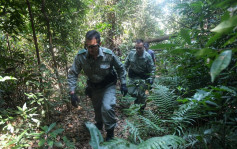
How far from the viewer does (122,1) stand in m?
6.77

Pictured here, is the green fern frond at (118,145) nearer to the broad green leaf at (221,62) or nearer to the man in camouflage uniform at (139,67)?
the broad green leaf at (221,62)

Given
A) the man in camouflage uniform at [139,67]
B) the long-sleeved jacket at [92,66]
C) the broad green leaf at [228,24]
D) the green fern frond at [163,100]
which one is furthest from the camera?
the man in camouflage uniform at [139,67]

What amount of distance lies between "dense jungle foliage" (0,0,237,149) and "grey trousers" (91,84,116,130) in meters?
0.40

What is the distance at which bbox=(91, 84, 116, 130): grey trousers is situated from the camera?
280 cm

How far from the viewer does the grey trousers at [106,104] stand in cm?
280

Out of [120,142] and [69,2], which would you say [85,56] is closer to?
[69,2]

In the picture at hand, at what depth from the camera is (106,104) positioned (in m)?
2.84

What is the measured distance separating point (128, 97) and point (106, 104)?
0.82m

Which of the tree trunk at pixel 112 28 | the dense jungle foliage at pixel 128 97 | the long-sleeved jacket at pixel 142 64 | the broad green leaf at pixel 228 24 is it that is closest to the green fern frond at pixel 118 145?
the dense jungle foliage at pixel 128 97

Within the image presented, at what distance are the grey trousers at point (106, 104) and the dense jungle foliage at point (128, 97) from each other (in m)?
0.40

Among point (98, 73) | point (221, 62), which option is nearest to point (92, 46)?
point (98, 73)

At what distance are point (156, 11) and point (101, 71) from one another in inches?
385

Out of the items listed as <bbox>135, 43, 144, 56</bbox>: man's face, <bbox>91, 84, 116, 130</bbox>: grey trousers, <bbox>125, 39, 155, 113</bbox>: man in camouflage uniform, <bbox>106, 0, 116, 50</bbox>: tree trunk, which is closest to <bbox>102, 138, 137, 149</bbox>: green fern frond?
<bbox>91, 84, 116, 130</bbox>: grey trousers

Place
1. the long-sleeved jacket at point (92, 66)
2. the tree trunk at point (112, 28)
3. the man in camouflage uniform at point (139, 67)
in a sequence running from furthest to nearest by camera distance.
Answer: the tree trunk at point (112, 28), the man in camouflage uniform at point (139, 67), the long-sleeved jacket at point (92, 66)
